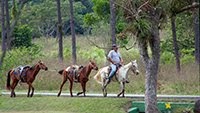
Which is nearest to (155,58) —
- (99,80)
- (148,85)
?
(148,85)

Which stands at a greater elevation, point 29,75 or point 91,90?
point 29,75

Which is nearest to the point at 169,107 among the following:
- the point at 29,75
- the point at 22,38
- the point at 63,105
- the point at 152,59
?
the point at 152,59

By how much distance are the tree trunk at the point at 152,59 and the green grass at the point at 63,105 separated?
2.26 m

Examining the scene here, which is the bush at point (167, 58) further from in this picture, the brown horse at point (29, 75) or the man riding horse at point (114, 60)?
the brown horse at point (29, 75)

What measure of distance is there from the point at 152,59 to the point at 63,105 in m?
5.12

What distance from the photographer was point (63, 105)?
20391 millimetres

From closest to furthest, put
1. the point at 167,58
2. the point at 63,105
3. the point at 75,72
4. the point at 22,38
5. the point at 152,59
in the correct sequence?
1. the point at 152,59
2. the point at 63,105
3. the point at 75,72
4. the point at 167,58
5. the point at 22,38

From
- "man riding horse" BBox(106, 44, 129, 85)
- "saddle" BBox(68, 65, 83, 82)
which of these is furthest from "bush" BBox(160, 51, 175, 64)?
"man riding horse" BBox(106, 44, 129, 85)

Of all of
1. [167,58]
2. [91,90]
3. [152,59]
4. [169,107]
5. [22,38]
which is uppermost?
[22,38]

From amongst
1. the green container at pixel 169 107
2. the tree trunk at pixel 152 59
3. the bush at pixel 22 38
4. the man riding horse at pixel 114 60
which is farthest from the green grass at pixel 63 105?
the bush at pixel 22 38

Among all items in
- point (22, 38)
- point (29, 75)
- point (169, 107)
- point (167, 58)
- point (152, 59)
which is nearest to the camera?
point (152, 59)

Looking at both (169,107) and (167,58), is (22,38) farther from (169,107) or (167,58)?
(169,107)

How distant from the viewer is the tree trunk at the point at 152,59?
16297 mm

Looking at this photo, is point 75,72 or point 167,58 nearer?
point 75,72
